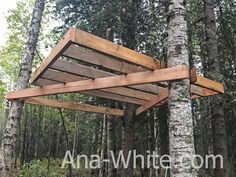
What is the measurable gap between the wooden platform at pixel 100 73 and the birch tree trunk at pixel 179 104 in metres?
0.16

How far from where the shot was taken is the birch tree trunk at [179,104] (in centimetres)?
324

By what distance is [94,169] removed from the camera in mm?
13258

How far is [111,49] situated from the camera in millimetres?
3312

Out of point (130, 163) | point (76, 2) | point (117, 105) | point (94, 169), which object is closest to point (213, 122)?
point (130, 163)

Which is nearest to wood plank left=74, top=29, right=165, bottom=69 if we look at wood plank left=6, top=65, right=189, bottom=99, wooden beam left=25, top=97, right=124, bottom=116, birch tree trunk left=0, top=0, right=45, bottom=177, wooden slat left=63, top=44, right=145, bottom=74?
wood plank left=6, top=65, right=189, bottom=99

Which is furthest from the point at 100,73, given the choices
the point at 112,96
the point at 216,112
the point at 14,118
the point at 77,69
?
the point at 216,112

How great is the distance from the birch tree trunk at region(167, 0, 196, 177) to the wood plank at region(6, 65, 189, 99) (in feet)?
0.41

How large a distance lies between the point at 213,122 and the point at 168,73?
325cm

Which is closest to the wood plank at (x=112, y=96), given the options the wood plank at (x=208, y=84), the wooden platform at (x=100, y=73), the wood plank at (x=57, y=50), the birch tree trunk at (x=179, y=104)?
the wooden platform at (x=100, y=73)

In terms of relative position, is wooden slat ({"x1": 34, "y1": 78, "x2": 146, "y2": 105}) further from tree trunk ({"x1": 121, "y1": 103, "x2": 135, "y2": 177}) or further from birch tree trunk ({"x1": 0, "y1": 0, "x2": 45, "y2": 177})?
birch tree trunk ({"x1": 0, "y1": 0, "x2": 45, "y2": 177})

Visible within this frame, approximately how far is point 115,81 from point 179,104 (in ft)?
2.87

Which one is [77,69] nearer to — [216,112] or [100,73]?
[100,73]

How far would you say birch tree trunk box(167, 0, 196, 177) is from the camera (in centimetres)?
324

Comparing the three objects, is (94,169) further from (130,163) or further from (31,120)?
(130,163)
